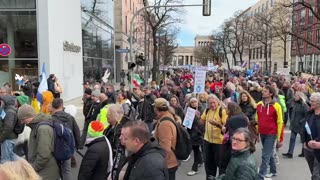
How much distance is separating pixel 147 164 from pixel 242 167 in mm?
965

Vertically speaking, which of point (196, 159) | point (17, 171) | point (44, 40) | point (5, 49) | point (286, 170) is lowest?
point (286, 170)

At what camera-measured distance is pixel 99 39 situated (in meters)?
31.8

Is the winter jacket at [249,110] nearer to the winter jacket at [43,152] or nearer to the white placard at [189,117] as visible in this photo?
the white placard at [189,117]

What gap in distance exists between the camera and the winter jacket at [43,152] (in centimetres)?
485

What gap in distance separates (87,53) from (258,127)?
22080 millimetres

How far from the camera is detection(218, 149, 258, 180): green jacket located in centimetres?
364

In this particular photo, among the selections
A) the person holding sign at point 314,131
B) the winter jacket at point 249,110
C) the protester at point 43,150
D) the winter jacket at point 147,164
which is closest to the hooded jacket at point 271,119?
the winter jacket at point 249,110

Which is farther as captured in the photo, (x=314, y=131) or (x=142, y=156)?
(x=314, y=131)

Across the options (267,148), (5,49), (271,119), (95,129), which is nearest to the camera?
(95,129)

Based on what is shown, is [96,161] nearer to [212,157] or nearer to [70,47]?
[212,157]

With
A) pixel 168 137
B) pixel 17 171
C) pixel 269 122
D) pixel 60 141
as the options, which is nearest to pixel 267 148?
pixel 269 122

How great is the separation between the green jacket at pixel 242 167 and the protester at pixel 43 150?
91.4 inches

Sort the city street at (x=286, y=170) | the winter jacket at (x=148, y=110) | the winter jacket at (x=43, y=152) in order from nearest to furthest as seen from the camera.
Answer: the winter jacket at (x=43, y=152)
the city street at (x=286, y=170)
the winter jacket at (x=148, y=110)

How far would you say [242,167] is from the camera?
3660 millimetres
